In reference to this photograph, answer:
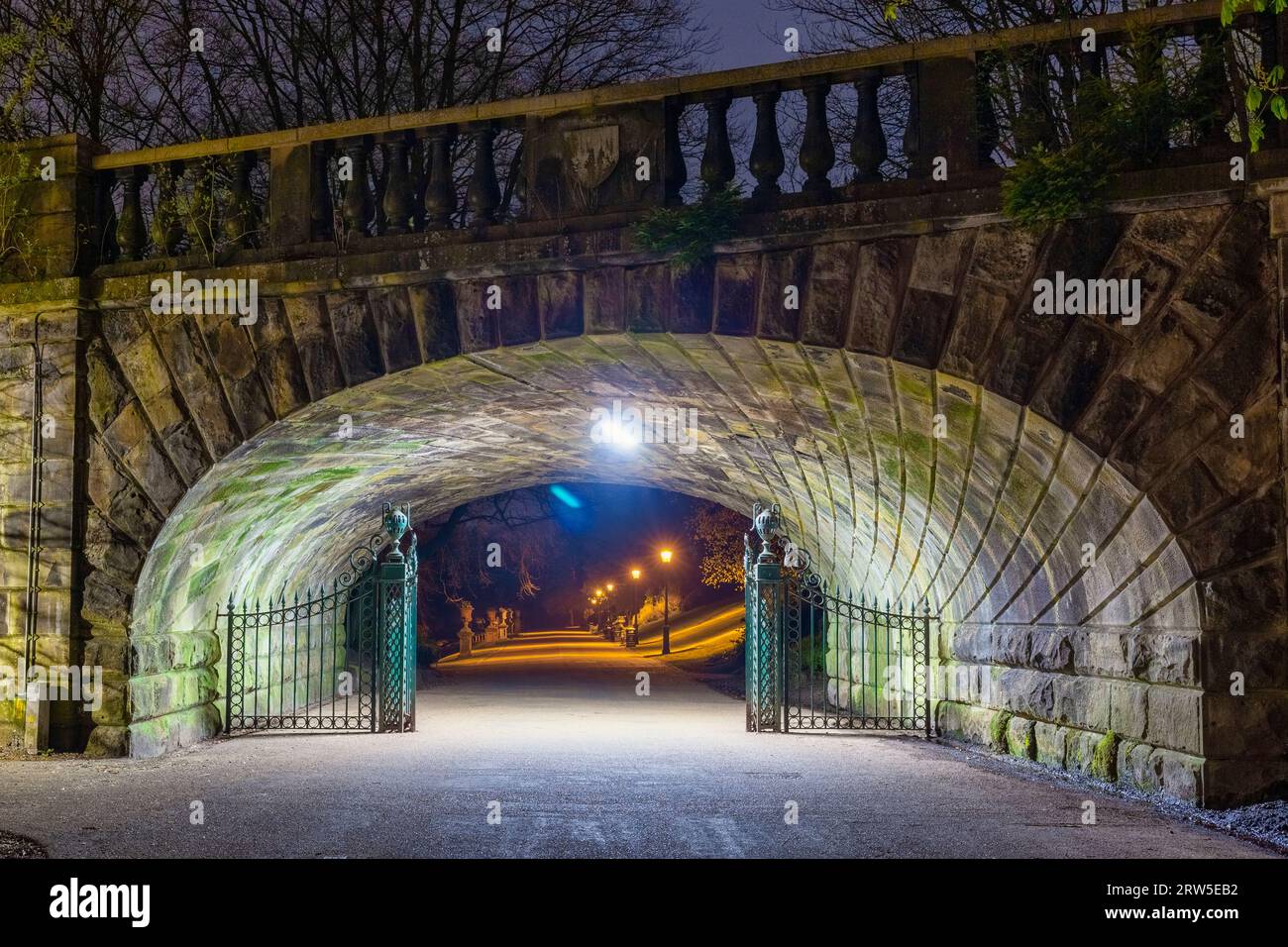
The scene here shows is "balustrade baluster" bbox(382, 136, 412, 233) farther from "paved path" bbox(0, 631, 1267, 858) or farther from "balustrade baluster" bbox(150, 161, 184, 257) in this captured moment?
"paved path" bbox(0, 631, 1267, 858)

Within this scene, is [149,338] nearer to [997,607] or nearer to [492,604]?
[997,607]

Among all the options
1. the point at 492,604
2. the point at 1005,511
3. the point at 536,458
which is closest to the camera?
the point at 1005,511

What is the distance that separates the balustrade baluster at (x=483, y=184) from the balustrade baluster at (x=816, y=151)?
2296 mm

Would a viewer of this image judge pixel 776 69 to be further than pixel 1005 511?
No

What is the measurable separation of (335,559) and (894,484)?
9840mm

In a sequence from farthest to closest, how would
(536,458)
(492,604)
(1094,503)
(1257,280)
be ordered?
(492,604), (536,458), (1094,503), (1257,280)

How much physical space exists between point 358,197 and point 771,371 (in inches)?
132

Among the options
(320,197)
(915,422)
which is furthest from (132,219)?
(915,422)

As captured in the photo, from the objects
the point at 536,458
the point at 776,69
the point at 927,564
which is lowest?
the point at 927,564

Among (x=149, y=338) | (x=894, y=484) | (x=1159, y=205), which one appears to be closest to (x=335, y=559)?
(x=149, y=338)

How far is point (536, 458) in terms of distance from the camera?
49.6 ft

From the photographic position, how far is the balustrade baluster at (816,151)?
812 centimetres

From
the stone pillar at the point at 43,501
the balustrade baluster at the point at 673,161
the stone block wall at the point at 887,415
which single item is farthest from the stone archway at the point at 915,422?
the balustrade baluster at the point at 673,161

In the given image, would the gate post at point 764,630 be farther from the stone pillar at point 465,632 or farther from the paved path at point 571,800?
Result: the stone pillar at point 465,632
